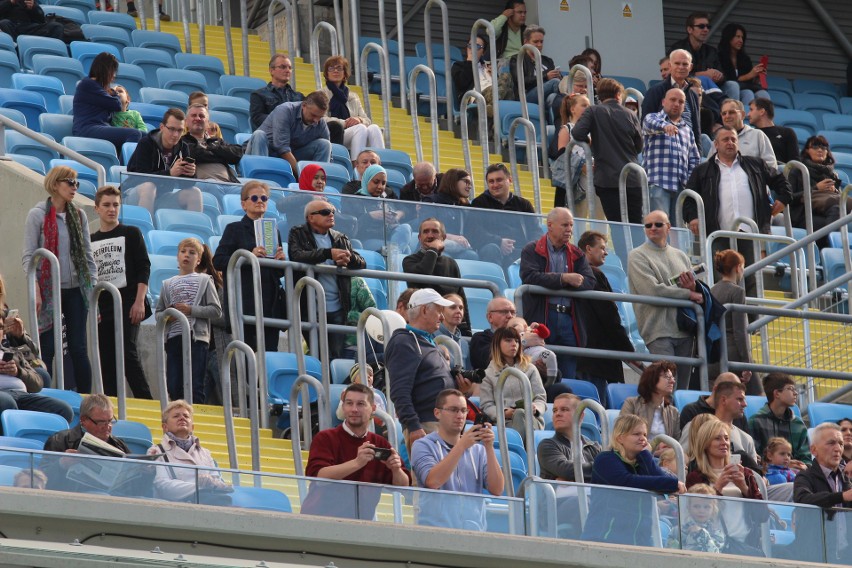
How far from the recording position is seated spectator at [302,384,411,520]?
10.3 m

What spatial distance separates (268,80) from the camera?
63.0ft

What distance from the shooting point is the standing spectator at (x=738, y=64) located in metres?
20.9

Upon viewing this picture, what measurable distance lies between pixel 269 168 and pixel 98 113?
121 centimetres

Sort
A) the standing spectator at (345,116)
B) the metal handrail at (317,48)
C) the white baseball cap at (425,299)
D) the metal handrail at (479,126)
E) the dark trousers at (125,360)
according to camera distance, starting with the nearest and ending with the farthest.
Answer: the white baseball cap at (425,299)
the dark trousers at (125,360)
the standing spectator at (345,116)
the metal handrail at (479,126)
the metal handrail at (317,48)

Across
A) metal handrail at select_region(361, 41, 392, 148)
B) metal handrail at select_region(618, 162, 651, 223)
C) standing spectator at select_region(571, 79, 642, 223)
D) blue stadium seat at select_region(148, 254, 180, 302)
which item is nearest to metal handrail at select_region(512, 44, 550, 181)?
metal handrail at select_region(361, 41, 392, 148)

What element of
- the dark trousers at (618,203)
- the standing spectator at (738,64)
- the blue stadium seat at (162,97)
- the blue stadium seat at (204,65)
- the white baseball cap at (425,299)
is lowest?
the white baseball cap at (425,299)

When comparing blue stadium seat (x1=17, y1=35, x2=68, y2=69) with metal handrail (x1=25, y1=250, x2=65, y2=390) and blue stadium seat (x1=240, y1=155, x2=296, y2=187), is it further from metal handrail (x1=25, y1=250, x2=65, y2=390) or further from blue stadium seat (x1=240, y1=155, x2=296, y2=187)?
metal handrail (x1=25, y1=250, x2=65, y2=390)

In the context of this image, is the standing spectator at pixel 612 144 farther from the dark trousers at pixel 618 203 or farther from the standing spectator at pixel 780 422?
the standing spectator at pixel 780 422

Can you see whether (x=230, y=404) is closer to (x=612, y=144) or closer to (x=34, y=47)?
(x=612, y=144)

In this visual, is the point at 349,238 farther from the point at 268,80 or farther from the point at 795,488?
the point at 268,80

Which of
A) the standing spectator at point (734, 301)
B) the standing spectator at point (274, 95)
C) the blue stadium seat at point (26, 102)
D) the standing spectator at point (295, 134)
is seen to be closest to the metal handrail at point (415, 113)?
the standing spectator at point (274, 95)

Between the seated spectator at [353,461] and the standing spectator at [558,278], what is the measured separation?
10.2 feet

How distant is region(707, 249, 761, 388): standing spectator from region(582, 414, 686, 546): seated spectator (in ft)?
10.9

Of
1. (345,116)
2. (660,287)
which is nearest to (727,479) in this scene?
(660,287)
